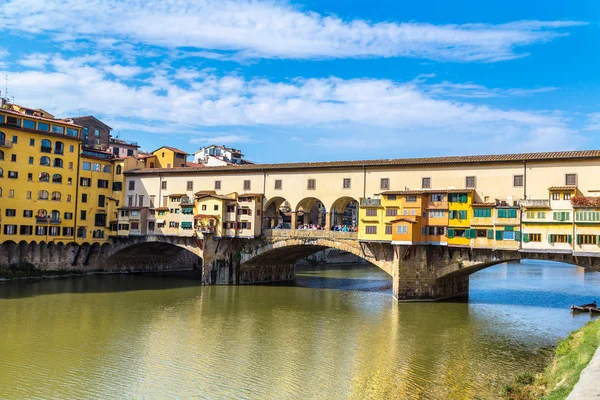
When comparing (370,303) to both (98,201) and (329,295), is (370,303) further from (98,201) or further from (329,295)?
(98,201)

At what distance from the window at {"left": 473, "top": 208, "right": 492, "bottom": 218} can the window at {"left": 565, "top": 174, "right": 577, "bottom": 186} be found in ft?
17.9

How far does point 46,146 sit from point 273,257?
83.0ft

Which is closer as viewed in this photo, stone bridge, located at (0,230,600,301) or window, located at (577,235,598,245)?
window, located at (577,235,598,245)

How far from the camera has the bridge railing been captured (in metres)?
45.4

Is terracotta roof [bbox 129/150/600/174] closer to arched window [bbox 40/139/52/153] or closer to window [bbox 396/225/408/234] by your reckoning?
window [bbox 396/225/408/234]

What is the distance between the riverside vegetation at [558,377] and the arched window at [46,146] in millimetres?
47949

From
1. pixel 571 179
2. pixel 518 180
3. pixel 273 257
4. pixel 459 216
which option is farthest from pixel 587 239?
pixel 273 257

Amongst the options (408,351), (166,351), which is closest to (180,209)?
(166,351)

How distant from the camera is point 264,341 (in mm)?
28688

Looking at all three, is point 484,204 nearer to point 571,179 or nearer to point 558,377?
point 571,179

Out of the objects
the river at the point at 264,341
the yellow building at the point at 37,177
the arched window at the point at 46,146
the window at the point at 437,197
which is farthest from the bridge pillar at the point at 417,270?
the arched window at the point at 46,146

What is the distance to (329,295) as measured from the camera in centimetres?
4653

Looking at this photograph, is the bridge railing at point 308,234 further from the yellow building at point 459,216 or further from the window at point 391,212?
the yellow building at point 459,216

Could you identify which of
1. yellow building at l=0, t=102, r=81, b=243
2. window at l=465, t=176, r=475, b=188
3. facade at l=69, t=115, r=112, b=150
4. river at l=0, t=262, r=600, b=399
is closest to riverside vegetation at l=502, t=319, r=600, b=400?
river at l=0, t=262, r=600, b=399
